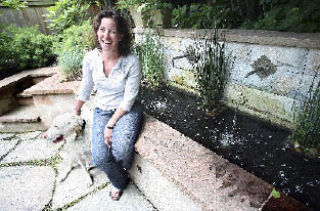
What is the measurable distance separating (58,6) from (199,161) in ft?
13.3

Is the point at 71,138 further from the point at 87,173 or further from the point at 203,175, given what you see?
the point at 203,175

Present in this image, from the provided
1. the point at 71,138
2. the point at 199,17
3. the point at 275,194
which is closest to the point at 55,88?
the point at 71,138

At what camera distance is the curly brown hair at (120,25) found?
1.87m

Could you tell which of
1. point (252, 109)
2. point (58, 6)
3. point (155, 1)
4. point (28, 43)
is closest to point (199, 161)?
point (252, 109)

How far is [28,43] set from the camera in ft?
15.0

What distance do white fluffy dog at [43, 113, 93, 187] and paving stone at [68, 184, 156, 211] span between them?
0.21 metres

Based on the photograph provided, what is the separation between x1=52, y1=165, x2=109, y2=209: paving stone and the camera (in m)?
2.26

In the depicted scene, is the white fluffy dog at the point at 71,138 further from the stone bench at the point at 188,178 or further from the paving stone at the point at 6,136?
the paving stone at the point at 6,136

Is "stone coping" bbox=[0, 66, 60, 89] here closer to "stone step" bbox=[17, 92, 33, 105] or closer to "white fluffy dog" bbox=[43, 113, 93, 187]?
"stone step" bbox=[17, 92, 33, 105]

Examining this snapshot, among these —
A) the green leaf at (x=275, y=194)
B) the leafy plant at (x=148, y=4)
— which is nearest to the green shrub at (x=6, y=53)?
the leafy plant at (x=148, y=4)

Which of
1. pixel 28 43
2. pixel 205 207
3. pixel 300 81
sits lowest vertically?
pixel 205 207

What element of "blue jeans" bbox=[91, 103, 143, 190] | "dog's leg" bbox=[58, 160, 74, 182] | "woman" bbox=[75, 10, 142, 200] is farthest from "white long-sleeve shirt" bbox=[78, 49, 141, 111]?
"dog's leg" bbox=[58, 160, 74, 182]

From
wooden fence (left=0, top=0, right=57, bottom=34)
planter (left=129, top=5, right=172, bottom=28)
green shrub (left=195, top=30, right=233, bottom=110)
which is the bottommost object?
green shrub (left=195, top=30, right=233, bottom=110)

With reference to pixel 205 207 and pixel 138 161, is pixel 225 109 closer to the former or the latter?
pixel 138 161
